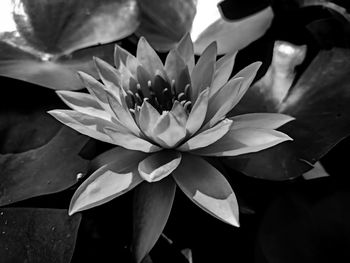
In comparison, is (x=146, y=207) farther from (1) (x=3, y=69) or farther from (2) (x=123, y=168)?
(1) (x=3, y=69)

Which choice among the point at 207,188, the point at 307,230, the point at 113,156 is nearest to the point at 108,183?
the point at 113,156

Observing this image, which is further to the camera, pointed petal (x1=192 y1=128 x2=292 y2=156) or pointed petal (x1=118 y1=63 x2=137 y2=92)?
pointed petal (x1=118 y1=63 x2=137 y2=92)

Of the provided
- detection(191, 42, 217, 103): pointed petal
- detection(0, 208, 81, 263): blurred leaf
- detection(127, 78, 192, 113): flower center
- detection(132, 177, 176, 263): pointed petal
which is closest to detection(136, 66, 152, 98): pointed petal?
detection(127, 78, 192, 113): flower center

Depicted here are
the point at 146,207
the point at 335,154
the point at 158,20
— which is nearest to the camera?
the point at 146,207

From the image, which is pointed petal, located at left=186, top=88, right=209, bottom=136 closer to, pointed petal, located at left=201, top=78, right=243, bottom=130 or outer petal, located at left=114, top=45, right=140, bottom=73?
pointed petal, located at left=201, top=78, right=243, bottom=130

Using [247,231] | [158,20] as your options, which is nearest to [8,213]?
[247,231]

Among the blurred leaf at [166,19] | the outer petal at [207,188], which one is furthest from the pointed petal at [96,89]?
the blurred leaf at [166,19]
